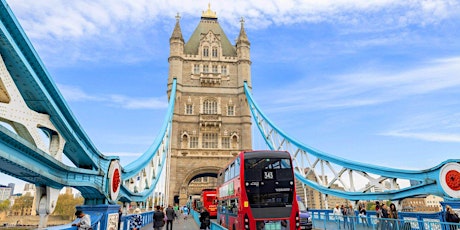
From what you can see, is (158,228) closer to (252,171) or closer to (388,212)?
(252,171)

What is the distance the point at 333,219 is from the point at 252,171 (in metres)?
5.96

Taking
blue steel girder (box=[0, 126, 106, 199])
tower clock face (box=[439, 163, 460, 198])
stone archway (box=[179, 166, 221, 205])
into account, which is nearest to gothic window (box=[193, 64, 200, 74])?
stone archway (box=[179, 166, 221, 205])

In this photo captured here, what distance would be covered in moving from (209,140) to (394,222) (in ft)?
84.3

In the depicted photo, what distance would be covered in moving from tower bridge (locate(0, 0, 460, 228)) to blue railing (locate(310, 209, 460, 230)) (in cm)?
92

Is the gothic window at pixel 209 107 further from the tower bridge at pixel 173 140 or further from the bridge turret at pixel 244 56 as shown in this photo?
the bridge turret at pixel 244 56

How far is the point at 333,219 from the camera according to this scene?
1409 centimetres

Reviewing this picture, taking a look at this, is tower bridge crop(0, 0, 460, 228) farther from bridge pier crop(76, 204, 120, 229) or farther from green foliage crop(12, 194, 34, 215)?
green foliage crop(12, 194, 34, 215)

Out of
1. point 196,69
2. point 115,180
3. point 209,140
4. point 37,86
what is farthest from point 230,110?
point 37,86

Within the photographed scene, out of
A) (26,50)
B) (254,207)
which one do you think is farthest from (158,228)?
(26,50)

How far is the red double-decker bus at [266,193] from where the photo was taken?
409 inches

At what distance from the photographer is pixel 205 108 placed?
117 feet

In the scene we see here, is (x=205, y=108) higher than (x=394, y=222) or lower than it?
higher

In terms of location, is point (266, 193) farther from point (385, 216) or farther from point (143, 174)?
point (143, 174)

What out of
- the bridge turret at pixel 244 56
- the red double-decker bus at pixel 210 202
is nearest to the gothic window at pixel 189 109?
the bridge turret at pixel 244 56
